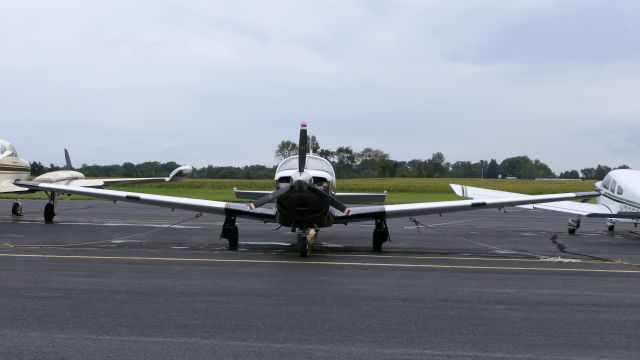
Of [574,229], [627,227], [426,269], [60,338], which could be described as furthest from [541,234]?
[60,338]

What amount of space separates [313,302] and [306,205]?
555 cm

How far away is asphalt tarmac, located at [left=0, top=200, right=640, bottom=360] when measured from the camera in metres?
5.71

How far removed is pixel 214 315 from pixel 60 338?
169 cm

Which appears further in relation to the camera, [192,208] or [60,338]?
[192,208]

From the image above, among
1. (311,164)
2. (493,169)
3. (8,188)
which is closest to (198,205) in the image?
(311,164)

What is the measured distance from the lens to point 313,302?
7.93 m

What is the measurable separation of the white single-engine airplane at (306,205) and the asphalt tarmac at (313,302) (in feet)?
2.00

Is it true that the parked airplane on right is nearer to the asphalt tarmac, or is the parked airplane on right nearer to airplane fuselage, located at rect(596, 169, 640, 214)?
airplane fuselage, located at rect(596, 169, 640, 214)

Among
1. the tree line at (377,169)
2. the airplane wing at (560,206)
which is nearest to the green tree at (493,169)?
the tree line at (377,169)

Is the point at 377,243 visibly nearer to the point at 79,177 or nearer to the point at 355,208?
the point at 355,208

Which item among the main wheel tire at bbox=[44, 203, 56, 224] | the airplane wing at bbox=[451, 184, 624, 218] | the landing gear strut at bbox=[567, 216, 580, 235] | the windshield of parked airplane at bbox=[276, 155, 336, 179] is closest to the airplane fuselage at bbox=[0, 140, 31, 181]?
the main wheel tire at bbox=[44, 203, 56, 224]

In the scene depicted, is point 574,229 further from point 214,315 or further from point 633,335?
point 214,315

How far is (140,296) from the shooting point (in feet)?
26.7

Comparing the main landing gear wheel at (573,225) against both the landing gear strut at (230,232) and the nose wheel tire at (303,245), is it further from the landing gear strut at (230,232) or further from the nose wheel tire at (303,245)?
the landing gear strut at (230,232)
